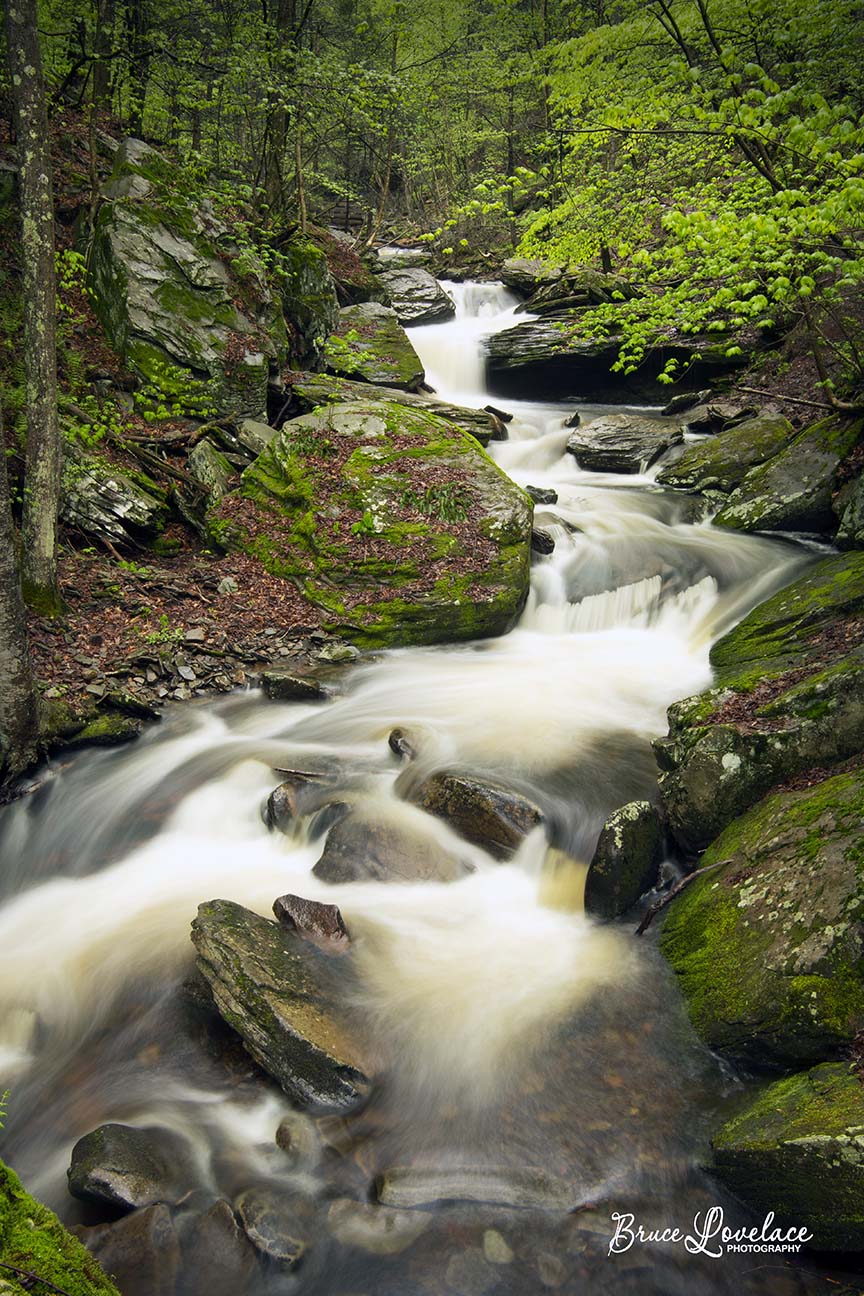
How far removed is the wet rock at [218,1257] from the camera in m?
3.04

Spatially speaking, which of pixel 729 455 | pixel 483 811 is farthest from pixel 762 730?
pixel 729 455

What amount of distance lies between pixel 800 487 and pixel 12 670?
10346 mm

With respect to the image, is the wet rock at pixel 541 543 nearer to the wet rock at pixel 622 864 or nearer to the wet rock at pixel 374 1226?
the wet rock at pixel 622 864

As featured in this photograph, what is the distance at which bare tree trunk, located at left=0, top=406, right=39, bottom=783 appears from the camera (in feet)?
17.6

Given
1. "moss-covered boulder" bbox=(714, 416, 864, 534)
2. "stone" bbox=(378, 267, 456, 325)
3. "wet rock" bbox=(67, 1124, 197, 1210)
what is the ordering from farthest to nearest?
1. "stone" bbox=(378, 267, 456, 325)
2. "moss-covered boulder" bbox=(714, 416, 864, 534)
3. "wet rock" bbox=(67, 1124, 197, 1210)

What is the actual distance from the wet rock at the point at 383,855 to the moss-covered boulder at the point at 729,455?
9.14 metres

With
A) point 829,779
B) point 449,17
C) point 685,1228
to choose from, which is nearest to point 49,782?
point 685,1228

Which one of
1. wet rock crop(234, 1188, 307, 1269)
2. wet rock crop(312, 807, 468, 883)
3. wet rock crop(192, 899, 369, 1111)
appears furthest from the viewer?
wet rock crop(312, 807, 468, 883)

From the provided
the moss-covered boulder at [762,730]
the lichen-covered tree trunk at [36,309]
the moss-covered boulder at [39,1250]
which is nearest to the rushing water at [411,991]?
the moss-covered boulder at [762,730]

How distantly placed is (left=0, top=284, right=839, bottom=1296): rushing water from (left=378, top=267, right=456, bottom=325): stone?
1550 cm

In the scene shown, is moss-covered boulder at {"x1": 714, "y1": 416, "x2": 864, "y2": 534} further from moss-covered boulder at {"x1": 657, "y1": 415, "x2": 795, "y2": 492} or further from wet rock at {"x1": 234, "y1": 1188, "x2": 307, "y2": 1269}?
wet rock at {"x1": 234, "y1": 1188, "x2": 307, "y2": 1269}

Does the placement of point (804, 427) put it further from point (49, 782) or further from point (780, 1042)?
point (49, 782)

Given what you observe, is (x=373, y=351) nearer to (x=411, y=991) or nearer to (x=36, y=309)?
(x=36, y=309)

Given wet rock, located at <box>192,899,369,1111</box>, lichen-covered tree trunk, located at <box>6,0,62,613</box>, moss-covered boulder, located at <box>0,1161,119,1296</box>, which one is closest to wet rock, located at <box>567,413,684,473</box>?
lichen-covered tree trunk, located at <box>6,0,62,613</box>
